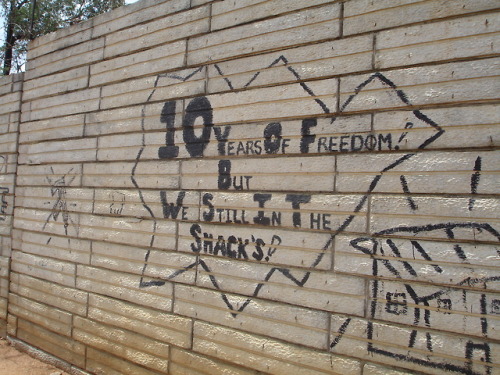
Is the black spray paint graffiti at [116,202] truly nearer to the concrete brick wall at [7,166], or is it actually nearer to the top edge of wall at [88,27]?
the top edge of wall at [88,27]

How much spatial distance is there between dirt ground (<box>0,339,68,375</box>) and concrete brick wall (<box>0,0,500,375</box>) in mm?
167

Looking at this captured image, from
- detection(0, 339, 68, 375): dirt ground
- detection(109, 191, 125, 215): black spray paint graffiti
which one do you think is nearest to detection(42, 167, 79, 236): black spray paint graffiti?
detection(109, 191, 125, 215): black spray paint graffiti

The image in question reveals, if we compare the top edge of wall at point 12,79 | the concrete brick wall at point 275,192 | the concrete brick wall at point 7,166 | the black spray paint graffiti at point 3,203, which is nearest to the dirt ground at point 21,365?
the concrete brick wall at point 275,192

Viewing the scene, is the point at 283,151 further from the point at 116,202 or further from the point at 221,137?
the point at 116,202

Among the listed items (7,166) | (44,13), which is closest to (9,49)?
(44,13)

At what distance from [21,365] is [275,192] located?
343 cm

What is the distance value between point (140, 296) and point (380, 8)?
111 inches

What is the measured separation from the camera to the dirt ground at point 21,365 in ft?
12.6

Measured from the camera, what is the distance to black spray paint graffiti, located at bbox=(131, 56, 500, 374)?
209 centimetres

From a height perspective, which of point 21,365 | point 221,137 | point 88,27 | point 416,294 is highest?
point 88,27

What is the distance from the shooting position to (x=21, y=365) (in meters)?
4.01

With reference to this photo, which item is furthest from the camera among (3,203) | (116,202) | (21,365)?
(3,203)

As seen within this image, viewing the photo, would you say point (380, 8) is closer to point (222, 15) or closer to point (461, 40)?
point (461, 40)

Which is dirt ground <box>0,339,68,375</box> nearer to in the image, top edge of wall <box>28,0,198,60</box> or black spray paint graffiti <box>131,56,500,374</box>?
black spray paint graffiti <box>131,56,500,374</box>
